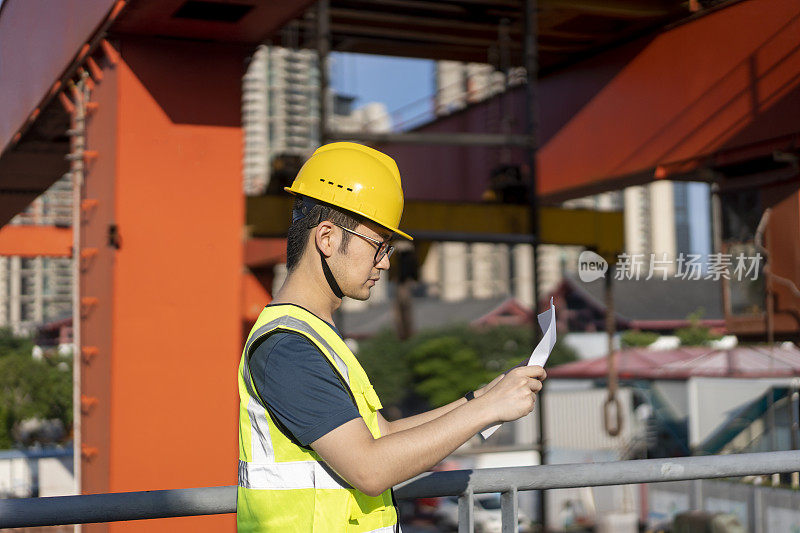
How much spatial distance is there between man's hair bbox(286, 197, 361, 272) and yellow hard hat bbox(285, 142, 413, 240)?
0.02m

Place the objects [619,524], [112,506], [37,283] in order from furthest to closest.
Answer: [619,524]
[37,283]
[112,506]

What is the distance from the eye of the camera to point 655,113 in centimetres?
918

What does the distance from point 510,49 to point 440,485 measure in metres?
12.2

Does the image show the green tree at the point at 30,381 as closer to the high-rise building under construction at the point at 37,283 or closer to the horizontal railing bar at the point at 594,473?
the high-rise building under construction at the point at 37,283

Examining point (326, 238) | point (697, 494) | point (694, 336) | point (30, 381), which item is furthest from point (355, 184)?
point (694, 336)

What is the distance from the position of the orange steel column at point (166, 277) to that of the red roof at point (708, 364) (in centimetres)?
495

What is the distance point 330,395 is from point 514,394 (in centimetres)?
40

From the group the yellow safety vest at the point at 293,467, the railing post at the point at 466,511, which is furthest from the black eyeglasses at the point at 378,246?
the railing post at the point at 466,511

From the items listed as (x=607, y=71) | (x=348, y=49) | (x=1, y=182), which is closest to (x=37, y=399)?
(x=1, y=182)

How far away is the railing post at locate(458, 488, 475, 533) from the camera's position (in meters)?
2.61

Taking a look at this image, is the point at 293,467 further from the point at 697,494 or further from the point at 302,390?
the point at 697,494

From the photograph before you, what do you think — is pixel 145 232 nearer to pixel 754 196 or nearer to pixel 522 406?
pixel 522 406

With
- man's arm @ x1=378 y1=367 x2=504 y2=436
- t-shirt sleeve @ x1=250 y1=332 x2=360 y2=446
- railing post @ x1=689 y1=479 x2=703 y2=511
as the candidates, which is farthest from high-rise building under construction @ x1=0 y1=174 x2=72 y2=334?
railing post @ x1=689 y1=479 x2=703 y2=511

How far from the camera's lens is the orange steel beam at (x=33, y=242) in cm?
1105
